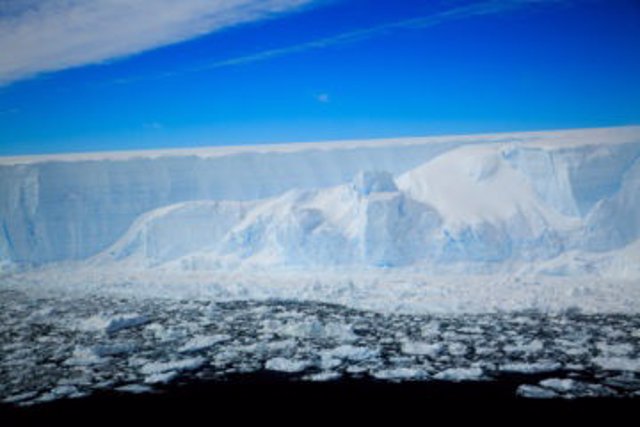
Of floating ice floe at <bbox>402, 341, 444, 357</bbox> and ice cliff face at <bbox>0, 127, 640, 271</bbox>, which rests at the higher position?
ice cliff face at <bbox>0, 127, 640, 271</bbox>

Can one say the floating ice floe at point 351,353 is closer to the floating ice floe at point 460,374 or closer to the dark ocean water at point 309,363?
→ the dark ocean water at point 309,363

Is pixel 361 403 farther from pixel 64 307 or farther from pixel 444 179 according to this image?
pixel 444 179

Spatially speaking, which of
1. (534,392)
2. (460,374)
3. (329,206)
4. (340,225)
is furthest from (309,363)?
(329,206)

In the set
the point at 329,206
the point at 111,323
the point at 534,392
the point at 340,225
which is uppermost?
the point at 329,206

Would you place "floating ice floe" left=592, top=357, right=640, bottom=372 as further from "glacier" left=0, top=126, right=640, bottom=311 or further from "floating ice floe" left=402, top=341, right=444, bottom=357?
"glacier" left=0, top=126, right=640, bottom=311

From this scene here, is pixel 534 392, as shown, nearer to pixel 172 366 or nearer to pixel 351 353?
pixel 351 353

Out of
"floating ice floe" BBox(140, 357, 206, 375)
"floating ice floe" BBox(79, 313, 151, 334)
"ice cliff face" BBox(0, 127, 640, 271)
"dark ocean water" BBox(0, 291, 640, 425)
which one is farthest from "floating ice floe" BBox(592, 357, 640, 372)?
"ice cliff face" BBox(0, 127, 640, 271)

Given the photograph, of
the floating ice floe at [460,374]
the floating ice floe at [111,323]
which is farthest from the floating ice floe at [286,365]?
the floating ice floe at [111,323]
